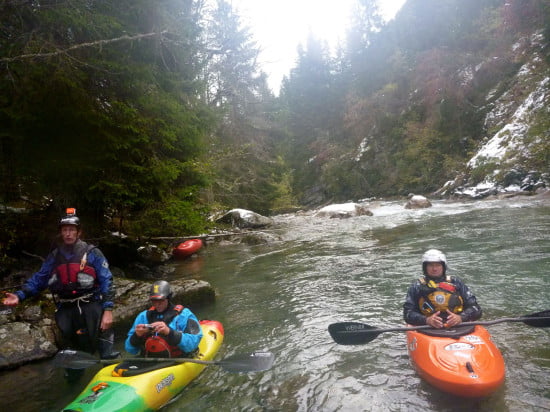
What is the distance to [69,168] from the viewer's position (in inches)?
262

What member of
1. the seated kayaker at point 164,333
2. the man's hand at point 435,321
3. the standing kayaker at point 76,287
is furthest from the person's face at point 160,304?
the man's hand at point 435,321

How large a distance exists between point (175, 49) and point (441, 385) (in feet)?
26.2

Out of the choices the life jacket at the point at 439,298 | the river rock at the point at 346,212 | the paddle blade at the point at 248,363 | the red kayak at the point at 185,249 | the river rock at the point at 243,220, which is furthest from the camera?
the river rock at the point at 346,212

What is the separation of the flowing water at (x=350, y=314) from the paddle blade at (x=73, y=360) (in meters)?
0.52

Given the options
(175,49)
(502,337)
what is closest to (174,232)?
(175,49)

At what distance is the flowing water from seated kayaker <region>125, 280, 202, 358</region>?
0.49 meters

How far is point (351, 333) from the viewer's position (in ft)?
13.8

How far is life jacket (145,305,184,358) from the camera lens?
3885 mm

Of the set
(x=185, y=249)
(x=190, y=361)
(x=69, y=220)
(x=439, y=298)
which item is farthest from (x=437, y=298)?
(x=185, y=249)

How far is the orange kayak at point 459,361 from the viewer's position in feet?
10.0

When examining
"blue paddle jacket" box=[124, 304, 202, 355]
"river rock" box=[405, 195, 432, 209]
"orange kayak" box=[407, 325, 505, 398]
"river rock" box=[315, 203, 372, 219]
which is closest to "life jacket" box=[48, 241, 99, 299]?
"blue paddle jacket" box=[124, 304, 202, 355]

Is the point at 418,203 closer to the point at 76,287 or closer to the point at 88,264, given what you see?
the point at 88,264

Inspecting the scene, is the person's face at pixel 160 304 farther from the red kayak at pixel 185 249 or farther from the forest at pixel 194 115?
the red kayak at pixel 185 249

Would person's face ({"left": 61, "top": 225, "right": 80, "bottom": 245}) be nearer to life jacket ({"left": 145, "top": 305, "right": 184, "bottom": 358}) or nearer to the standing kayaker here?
the standing kayaker
